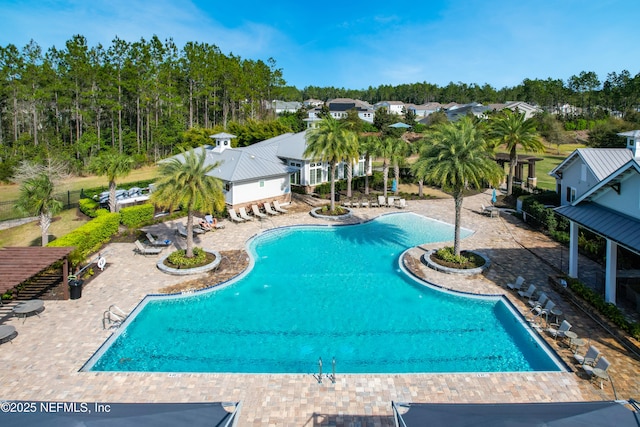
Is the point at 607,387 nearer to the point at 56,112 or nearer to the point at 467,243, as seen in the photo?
the point at 467,243

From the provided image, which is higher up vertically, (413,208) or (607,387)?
(413,208)

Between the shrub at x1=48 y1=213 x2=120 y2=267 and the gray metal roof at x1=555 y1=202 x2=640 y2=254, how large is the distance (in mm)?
20414

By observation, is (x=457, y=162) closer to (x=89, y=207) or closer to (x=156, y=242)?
(x=156, y=242)

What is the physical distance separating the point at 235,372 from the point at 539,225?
21433 millimetres

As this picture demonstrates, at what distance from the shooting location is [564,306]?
52.1 feet

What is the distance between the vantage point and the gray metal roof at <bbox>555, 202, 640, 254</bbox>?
13.4 meters

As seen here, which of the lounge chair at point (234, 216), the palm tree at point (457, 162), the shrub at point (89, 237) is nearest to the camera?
the palm tree at point (457, 162)

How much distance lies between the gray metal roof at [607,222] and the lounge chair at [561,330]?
3.06 meters

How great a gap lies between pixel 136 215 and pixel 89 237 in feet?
15.4

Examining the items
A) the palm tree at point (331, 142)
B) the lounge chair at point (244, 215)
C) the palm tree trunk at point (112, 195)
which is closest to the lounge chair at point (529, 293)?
the palm tree at point (331, 142)

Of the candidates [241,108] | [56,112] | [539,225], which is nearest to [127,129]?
[56,112]

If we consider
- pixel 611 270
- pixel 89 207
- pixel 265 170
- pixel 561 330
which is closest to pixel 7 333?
pixel 89 207

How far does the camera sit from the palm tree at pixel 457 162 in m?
18.5

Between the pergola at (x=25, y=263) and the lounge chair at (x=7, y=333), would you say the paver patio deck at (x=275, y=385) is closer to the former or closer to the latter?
the lounge chair at (x=7, y=333)
